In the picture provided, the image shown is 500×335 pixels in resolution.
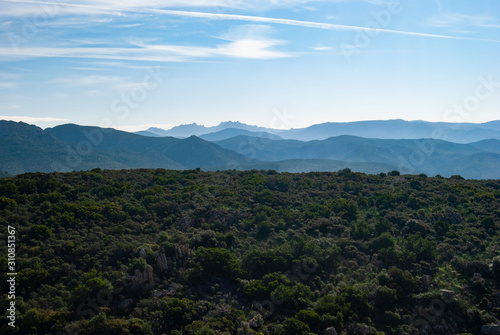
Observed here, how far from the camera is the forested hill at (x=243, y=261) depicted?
72.1ft

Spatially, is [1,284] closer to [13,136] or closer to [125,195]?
[125,195]

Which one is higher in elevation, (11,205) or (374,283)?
(11,205)

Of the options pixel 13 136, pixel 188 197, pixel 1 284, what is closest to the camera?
pixel 1 284

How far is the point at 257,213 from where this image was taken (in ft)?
118

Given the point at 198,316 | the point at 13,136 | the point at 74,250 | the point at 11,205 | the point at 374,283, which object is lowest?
the point at 198,316

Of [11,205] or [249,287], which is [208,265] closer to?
[249,287]

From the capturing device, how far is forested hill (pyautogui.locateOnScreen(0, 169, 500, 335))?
72.1 ft

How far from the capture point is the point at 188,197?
126 feet

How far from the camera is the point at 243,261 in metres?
28.0

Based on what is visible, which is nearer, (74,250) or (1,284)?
(1,284)

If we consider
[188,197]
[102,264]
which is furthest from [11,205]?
[188,197]

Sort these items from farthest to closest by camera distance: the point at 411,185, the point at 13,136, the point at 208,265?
the point at 13,136 < the point at 411,185 < the point at 208,265

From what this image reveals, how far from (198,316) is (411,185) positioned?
3371 centimetres

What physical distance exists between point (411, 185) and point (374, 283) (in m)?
24.1
